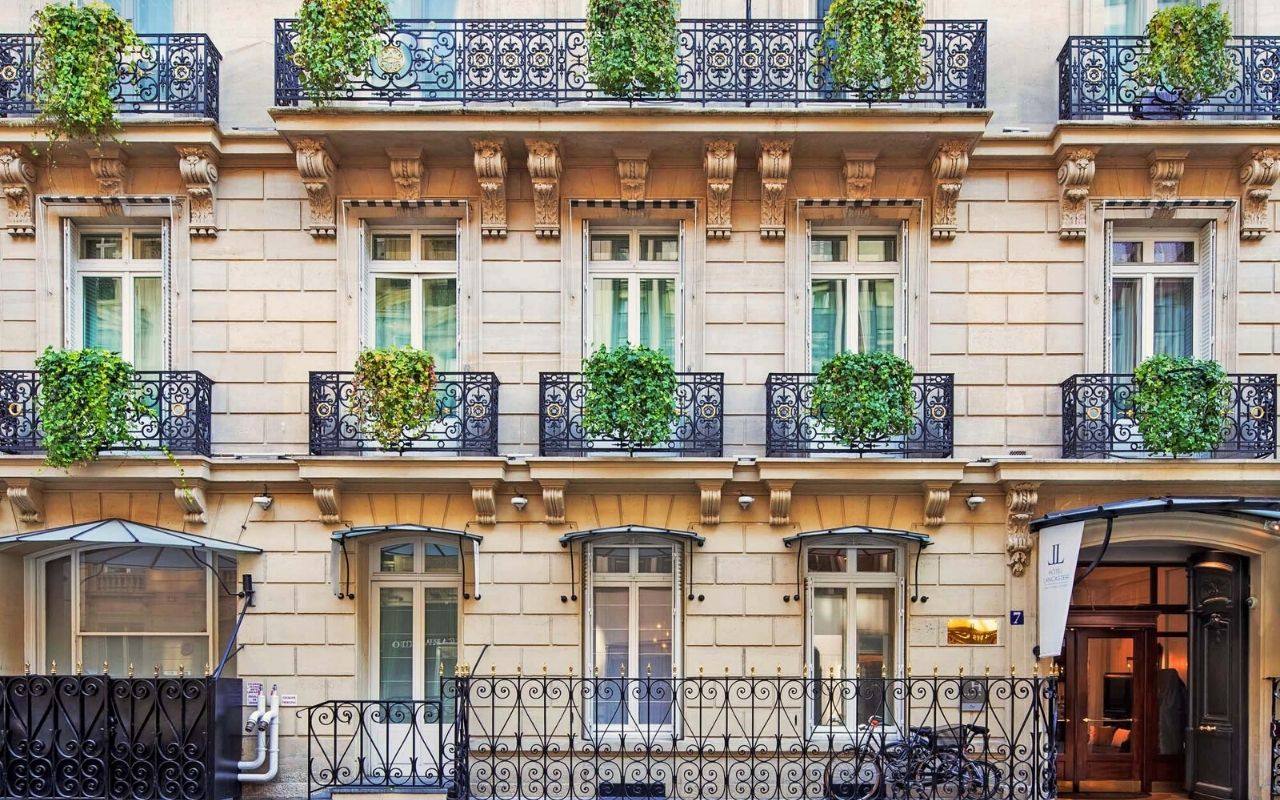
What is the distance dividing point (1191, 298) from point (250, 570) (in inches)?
454

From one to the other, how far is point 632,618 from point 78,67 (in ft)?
28.4

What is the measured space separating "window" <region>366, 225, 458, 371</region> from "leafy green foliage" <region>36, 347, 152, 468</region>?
291 centimetres

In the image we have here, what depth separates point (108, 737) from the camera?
9906mm

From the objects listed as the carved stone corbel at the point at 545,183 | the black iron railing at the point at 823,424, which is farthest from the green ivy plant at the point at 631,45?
the black iron railing at the point at 823,424

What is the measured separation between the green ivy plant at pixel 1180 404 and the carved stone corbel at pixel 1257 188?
1.90 metres

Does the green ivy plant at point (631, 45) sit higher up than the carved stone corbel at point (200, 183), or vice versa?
the green ivy plant at point (631, 45)

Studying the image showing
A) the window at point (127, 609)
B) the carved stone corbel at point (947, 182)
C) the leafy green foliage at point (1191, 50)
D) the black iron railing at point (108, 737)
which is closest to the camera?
the black iron railing at point (108, 737)

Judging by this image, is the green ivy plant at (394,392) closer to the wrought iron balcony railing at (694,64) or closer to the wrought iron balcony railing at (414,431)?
the wrought iron balcony railing at (414,431)

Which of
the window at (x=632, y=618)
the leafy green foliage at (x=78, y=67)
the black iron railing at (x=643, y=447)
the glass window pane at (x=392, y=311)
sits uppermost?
the leafy green foliage at (x=78, y=67)

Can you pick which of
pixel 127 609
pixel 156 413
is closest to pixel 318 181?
pixel 156 413

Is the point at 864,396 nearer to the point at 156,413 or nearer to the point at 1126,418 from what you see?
the point at 1126,418

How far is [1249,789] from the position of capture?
1155 cm

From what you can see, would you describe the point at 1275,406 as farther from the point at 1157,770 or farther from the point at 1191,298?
the point at 1157,770

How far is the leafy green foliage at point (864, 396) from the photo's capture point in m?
10.9
